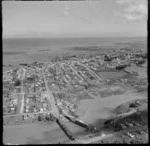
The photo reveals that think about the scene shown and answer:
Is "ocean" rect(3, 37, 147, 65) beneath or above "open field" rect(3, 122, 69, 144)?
above

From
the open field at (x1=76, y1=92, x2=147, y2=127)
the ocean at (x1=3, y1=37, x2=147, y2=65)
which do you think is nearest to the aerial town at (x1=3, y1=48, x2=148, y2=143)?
the open field at (x1=76, y1=92, x2=147, y2=127)

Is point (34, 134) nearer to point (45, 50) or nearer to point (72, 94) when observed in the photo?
point (72, 94)

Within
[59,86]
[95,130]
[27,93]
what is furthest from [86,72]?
[95,130]

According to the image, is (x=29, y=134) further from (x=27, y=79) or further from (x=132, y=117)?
(x=27, y=79)

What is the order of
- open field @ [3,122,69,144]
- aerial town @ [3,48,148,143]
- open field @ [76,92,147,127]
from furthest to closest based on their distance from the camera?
1. open field @ [76,92,147,127]
2. aerial town @ [3,48,148,143]
3. open field @ [3,122,69,144]

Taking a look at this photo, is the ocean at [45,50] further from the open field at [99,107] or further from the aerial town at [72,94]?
the open field at [99,107]

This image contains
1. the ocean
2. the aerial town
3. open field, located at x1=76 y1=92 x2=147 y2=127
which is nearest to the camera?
the aerial town

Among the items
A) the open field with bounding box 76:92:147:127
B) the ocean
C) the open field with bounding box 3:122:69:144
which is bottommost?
the open field with bounding box 3:122:69:144

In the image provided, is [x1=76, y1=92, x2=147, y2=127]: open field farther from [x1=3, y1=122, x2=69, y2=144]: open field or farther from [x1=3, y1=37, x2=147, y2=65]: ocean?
[x1=3, y1=37, x2=147, y2=65]: ocean

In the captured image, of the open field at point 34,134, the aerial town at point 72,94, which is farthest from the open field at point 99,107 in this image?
the open field at point 34,134

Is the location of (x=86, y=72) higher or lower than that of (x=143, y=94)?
higher
